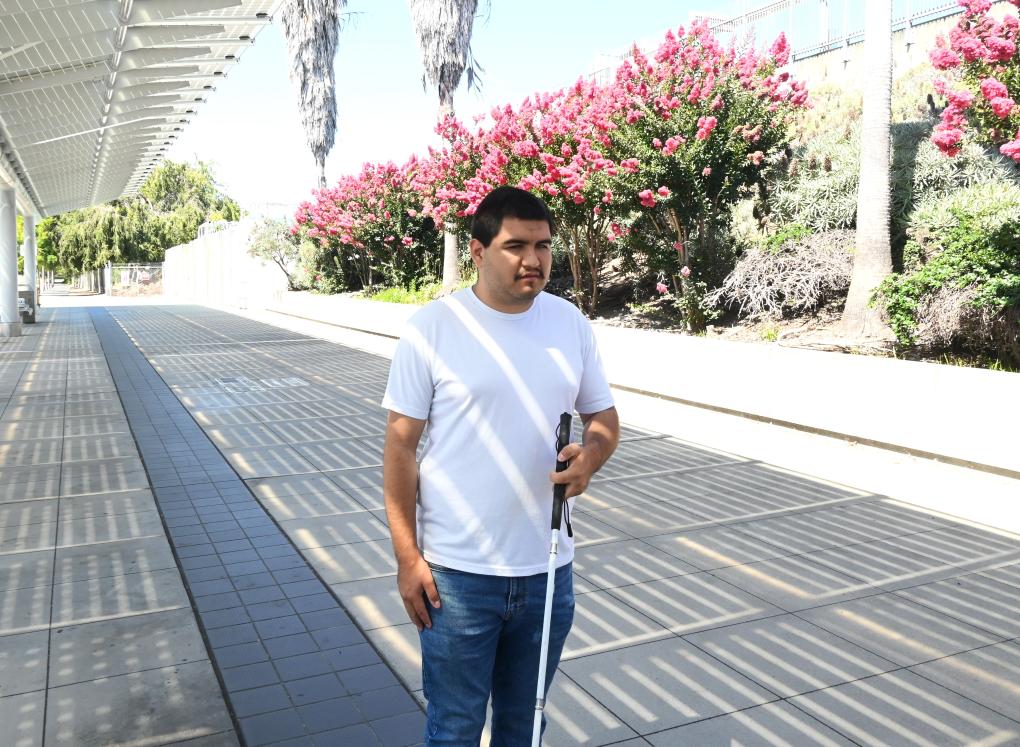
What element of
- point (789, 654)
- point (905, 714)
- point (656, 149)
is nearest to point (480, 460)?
point (905, 714)

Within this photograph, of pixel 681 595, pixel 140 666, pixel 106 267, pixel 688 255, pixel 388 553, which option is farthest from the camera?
pixel 106 267

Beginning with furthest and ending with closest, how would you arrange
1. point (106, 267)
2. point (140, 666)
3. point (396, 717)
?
point (106, 267) < point (140, 666) < point (396, 717)

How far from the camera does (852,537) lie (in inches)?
218

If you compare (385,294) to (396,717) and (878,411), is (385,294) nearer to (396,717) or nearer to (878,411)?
(878,411)

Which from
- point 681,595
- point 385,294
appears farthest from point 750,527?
point 385,294

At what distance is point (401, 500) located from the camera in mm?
2209

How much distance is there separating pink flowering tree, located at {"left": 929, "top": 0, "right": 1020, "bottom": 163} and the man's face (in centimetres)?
718

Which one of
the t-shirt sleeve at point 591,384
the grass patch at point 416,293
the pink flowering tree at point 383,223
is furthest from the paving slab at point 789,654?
the pink flowering tree at point 383,223

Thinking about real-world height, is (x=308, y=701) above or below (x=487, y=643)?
below

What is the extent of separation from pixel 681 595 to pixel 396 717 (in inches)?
70.4

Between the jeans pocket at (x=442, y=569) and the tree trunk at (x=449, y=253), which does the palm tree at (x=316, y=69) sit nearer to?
the tree trunk at (x=449, y=253)

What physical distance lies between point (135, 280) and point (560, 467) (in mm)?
56990

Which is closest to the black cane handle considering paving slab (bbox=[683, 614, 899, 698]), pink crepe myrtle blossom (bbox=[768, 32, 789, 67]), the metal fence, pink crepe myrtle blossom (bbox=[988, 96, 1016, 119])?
paving slab (bbox=[683, 614, 899, 698])

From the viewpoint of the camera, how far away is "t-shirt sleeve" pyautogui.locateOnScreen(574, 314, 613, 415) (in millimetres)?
2389
